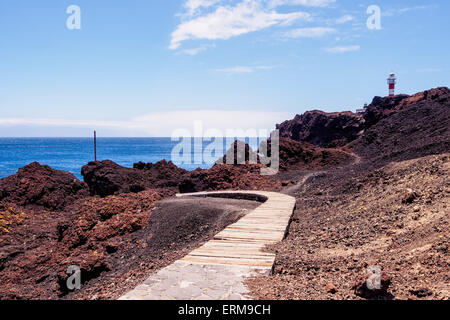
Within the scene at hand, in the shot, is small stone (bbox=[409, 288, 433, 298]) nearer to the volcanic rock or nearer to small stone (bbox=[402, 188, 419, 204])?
the volcanic rock

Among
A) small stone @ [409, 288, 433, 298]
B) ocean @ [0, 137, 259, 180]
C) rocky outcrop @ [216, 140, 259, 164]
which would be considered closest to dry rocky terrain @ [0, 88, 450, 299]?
small stone @ [409, 288, 433, 298]

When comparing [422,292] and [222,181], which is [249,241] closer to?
[422,292]

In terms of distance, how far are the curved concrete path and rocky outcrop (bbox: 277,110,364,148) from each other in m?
34.3

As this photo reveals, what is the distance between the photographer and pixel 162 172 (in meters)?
18.2

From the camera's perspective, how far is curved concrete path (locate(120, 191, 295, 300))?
3.55 meters

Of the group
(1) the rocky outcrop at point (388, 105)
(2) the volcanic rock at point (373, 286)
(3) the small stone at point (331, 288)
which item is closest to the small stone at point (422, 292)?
(2) the volcanic rock at point (373, 286)

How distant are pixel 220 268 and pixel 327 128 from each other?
40341mm

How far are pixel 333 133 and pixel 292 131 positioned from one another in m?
8.60

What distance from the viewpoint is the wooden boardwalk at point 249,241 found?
474cm

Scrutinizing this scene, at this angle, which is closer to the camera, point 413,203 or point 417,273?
point 417,273

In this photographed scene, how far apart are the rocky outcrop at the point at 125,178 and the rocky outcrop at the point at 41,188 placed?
733 mm
